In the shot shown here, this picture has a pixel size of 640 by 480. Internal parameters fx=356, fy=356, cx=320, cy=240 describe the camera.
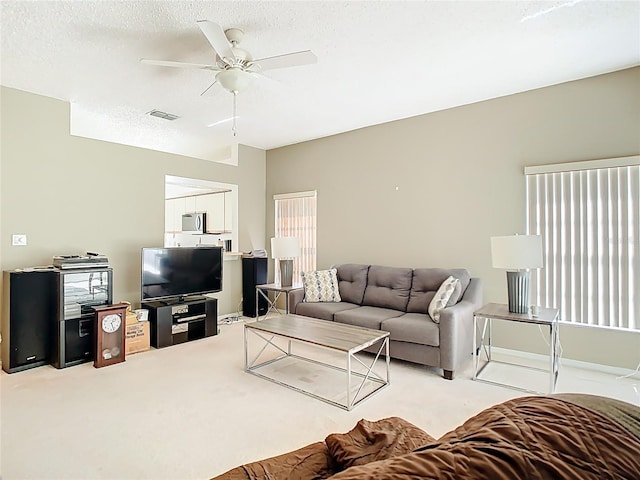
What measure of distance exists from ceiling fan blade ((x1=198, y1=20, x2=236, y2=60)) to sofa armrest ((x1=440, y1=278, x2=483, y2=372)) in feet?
9.24

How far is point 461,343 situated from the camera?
11.1 ft

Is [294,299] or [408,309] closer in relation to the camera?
[408,309]

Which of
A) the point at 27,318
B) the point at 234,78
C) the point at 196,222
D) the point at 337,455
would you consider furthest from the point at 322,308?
the point at 196,222

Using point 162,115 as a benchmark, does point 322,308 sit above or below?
below

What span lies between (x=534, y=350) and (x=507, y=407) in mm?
3634

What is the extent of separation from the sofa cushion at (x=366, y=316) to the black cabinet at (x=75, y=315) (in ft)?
8.57

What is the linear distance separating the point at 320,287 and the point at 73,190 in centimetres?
310

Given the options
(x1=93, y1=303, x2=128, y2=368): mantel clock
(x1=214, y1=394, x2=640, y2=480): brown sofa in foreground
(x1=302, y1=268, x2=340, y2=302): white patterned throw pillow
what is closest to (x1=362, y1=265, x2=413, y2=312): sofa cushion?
(x1=302, y1=268, x2=340, y2=302): white patterned throw pillow

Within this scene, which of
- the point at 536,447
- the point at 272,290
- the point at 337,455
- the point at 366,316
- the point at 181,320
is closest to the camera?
the point at 536,447

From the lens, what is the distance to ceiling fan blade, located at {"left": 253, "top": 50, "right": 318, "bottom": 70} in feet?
8.26

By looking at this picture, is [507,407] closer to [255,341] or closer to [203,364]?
[203,364]

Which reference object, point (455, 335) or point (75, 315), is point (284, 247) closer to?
point (75, 315)

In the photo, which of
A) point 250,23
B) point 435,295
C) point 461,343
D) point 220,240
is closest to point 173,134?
point 220,240

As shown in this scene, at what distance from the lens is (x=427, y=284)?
13.3 ft
